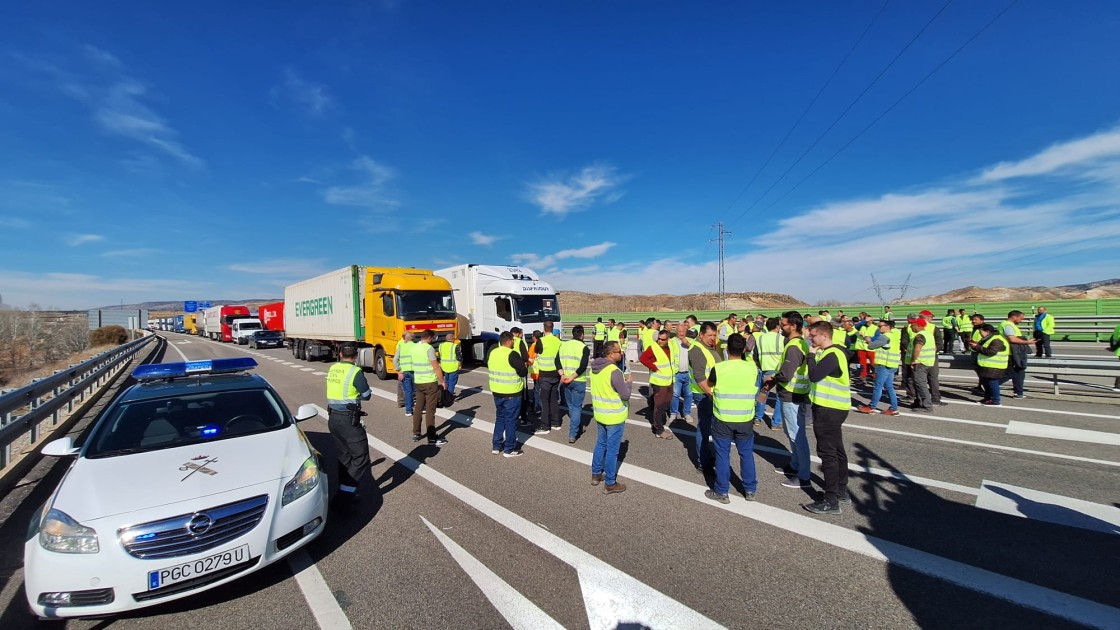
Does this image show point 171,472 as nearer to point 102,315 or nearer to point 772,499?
point 772,499

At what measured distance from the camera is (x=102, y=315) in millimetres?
38594

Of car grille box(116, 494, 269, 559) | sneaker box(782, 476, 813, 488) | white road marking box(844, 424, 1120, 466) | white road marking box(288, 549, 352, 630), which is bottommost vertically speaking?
white road marking box(844, 424, 1120, 466)

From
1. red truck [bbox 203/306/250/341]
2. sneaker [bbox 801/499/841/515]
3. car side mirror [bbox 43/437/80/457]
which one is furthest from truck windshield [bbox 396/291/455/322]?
Result: red truck [bbox 203/306/250/341]

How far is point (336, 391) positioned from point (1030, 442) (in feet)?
30.1

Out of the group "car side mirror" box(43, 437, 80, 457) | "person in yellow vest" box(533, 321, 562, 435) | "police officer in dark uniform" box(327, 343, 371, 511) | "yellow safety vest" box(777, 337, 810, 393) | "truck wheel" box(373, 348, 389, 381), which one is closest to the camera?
"car side mirror" box(43, 437, 80, 457)

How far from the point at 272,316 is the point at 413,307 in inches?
1012

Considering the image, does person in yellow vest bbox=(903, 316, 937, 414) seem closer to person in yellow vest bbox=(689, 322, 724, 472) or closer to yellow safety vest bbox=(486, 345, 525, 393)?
person in yellow vest bbox=(689, 322, 724, 472)

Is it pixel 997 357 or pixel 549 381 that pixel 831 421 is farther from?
pixel 997 357

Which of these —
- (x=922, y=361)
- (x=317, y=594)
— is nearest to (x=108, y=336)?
(x=317, y=594)

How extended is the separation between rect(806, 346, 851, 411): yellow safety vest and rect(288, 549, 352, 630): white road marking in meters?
4.40

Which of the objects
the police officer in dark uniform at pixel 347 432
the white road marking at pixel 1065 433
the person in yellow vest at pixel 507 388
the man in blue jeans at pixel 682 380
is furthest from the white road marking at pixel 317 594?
the white road marking at pixel 1065 433

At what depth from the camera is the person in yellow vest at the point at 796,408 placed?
509 cm

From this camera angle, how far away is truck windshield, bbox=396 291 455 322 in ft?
46.3

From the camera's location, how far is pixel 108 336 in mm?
45750
